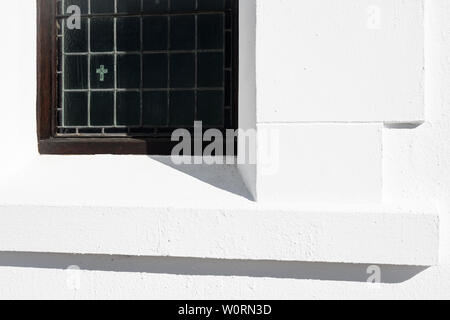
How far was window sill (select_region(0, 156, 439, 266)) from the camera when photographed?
4.73 ft

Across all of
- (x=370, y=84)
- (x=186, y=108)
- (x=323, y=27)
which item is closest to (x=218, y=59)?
(x=186, y=108)

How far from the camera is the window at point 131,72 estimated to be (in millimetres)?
2027

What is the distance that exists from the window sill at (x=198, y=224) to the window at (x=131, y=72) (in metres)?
0.42

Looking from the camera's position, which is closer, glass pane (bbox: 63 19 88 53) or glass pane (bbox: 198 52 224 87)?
glass pane (bbox: 198 52 224 87)

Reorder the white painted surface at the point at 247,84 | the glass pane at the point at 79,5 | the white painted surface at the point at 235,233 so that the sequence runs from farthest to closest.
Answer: the glass pane at the point at 79,5 < the white painted surface at the point at 247,84 < the white painted surface at the point at 235,233

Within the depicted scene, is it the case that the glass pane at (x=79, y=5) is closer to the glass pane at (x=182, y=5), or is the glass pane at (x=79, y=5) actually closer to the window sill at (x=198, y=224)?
the glass pane at (x=182, y=5)

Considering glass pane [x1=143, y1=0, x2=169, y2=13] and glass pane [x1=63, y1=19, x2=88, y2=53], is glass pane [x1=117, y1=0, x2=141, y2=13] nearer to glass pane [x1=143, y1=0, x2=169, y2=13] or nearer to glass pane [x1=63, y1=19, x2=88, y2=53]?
glass pane [x1=143, y1=0, x2=169, y2=13]

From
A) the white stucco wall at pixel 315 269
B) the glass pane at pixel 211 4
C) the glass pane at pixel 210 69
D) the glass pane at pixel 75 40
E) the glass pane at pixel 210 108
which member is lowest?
the white stucco wall at pixel 315 269

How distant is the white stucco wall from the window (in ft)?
1.90

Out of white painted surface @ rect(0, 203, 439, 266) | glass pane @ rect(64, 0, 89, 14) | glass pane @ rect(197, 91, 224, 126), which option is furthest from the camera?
glass pane @ rect(64, 0, 89, 14)

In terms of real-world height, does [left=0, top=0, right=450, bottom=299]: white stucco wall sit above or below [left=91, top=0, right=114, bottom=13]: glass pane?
below

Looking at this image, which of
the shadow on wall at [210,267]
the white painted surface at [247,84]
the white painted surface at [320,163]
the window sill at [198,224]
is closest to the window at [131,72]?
the white painted surface at [247,84]

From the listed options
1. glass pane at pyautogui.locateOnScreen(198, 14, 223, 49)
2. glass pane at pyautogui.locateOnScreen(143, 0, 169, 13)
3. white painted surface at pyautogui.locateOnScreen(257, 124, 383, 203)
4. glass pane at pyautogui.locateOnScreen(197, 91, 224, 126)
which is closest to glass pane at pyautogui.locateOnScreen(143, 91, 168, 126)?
glass pane at pyautogui.locateOnScreen(197, 91, 224, 126)

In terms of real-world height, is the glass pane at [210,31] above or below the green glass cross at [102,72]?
above
